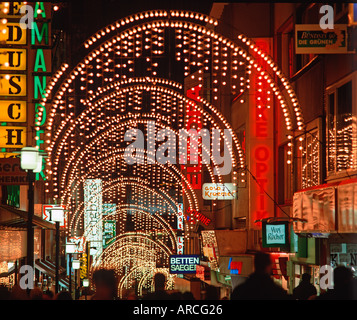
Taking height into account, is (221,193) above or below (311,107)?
below

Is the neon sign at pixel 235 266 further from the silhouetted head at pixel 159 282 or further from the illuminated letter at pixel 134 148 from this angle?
the silhouetted head at pixel 159 282

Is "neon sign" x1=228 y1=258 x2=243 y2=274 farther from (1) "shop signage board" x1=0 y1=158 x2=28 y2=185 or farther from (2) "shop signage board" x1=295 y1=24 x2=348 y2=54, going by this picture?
(2) "shop signage board" x1=295 y1=24 x2=348 y2=54

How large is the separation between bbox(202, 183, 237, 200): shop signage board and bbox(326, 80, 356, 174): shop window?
1359 centimetres

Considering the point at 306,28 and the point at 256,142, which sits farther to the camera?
the point at 256,142

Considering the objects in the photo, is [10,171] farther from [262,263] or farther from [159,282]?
[262,263]

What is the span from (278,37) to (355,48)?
10.6 meters

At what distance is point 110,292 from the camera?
7.38 metres

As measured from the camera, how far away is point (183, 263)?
114ft

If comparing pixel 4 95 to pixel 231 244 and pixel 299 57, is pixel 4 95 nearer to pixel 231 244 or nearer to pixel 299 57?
pixel 299 57

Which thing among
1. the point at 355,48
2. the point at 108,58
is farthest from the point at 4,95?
the point at 355,48

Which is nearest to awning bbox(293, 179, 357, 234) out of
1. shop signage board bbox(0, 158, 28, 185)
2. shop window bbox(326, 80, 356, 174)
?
shop window bbox(326, 80, 356, 174)

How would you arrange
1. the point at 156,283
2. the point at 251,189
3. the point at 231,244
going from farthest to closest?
the point at 231,244 < the point at 251,189 < the point at 156,283

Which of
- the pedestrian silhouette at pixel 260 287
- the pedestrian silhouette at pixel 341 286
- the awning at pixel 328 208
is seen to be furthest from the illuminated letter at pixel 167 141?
Answer: the pedestrian silhouette at pixel 260 287

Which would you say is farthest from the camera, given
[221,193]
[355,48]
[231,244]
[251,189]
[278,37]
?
[221,193]
